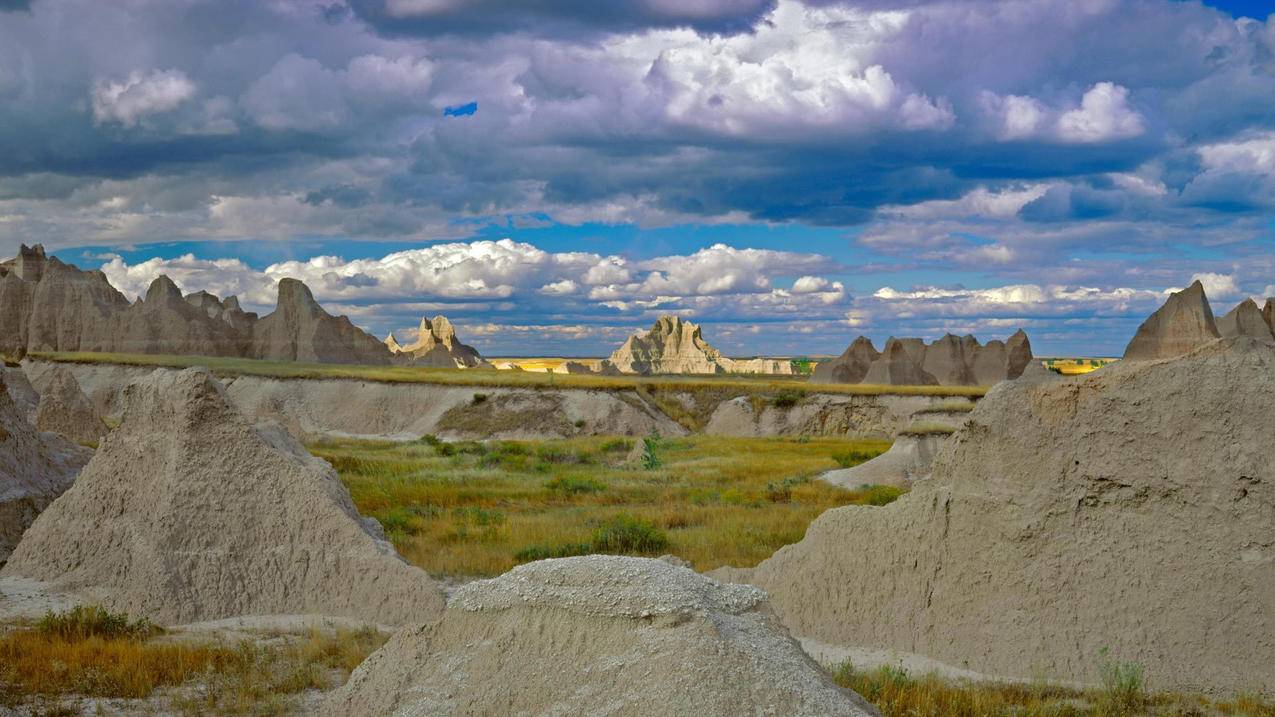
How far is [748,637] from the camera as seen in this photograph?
245 inches

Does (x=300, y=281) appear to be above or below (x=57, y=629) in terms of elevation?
above

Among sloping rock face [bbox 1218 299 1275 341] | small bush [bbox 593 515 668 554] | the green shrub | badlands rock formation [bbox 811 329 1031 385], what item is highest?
sloping rock face [bbox 1218 299 1275 341]

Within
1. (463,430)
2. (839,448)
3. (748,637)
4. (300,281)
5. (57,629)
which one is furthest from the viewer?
(300,281)

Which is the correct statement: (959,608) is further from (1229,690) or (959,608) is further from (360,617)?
(360,617)

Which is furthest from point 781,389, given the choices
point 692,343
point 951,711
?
point 692,343

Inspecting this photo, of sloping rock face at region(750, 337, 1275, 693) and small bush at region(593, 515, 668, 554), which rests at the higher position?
sloping rock face at region(750, 337, 1275, 693)

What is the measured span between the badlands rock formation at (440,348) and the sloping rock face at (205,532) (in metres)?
102

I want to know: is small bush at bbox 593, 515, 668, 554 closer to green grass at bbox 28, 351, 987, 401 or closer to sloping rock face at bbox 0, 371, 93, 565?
sloping rock face at bbox 0, 371, 93, 565

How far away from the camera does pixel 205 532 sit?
11.5 metres

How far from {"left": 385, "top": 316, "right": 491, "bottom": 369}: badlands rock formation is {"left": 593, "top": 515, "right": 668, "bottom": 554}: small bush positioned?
98955 millimetres

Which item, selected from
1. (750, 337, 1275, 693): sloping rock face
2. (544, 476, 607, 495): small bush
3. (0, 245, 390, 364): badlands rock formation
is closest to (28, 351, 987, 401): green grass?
(0, 245, 390, 364): badlands rock formation

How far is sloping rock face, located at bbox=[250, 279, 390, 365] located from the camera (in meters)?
86.7

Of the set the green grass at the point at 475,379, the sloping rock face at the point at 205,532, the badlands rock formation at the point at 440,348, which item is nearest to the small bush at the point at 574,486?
the sloping rock face at the point at 205,532

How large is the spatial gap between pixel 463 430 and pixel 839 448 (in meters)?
21.6
